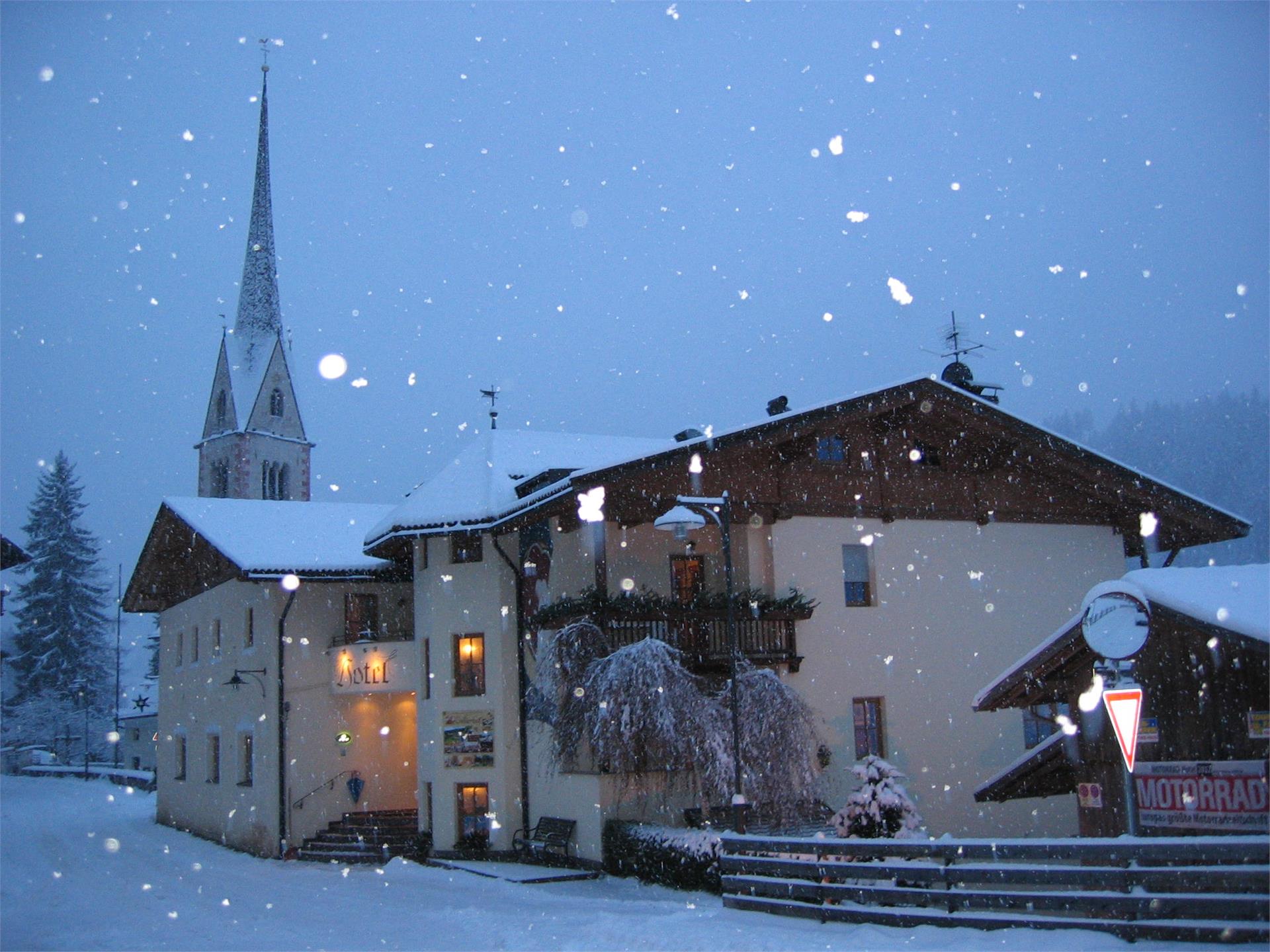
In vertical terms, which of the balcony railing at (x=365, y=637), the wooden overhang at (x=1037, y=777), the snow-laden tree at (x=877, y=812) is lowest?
the snow-laden tree at (x=877, y=812)

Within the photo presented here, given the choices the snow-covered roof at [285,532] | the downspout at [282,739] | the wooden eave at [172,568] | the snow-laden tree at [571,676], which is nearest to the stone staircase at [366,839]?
the downspout at [282,739]

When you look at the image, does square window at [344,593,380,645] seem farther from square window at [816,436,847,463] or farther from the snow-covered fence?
the snow-covered fence

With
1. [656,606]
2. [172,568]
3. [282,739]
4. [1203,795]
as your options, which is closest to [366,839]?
[282,739]

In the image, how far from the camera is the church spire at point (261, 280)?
76.1 metres

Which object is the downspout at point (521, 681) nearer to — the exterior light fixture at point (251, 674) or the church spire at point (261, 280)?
the exterior light fixture at point (251, 674)

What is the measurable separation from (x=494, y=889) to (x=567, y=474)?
7.26 meters

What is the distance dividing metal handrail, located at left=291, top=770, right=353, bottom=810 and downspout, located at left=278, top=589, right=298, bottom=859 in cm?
28

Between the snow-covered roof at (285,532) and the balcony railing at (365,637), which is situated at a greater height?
the snow-covered roof at (285,532)

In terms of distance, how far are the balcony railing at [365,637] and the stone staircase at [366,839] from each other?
13.1ft

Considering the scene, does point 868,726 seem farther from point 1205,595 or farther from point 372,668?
point 1205,595

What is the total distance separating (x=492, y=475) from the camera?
2483cm


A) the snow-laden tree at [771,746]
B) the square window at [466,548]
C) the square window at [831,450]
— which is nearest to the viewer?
the snow-laden tree at [771,746]

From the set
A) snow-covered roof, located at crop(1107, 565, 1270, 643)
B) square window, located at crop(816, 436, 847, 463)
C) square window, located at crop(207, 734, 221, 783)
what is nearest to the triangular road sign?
snow-covered roof, located at crop(1107, 565, 1270, 643)

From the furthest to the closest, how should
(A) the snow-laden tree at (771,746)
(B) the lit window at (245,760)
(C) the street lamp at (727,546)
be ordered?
(B) the lit window at (245,760)
(A) the snow-laden tree at (771,746)
(C) the street lamp at (727,546)
